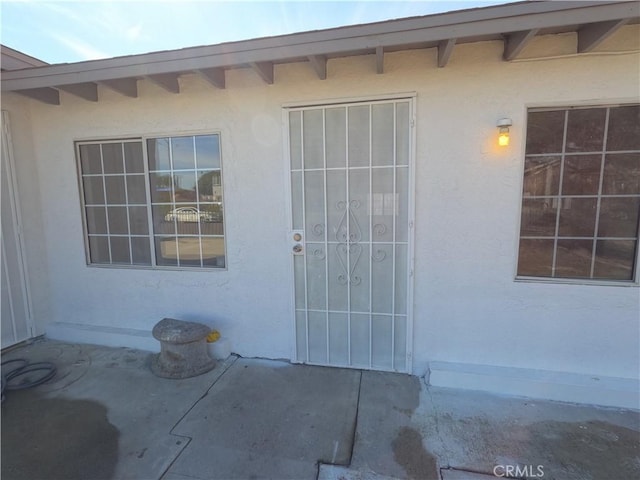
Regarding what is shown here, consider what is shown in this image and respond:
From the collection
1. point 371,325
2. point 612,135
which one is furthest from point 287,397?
point 612,135

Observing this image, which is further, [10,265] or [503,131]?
[10,265]

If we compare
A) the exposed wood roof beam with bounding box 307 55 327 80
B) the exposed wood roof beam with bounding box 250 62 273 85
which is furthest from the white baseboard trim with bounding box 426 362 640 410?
the exposed wood roof beam with bounding box 250 62 273 85

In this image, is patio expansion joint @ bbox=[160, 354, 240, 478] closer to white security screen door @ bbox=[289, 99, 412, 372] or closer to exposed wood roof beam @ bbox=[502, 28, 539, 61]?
white security screen door @ bbox=[289, 99, 412, 372]

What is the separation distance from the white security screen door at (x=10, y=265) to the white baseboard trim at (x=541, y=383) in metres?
4.78

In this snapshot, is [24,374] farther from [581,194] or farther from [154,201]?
[581,194]

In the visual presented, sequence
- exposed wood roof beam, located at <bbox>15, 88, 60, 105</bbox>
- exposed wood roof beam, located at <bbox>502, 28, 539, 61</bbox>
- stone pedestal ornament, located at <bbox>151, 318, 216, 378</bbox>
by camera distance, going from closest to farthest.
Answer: exposed wood roof beam, located at <bbox>502, 28, 539, 61</bbox> → stone pedestal ornament, located at <bbox>151, 318, 216, 378</bbox> → exposed wood roof beam, located at <bbox>15, 88, 60, 105</bbox>

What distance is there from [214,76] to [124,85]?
1.01 metres

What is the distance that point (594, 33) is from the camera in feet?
7.41

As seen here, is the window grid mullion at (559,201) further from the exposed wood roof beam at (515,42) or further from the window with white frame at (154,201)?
the window with white frame at (154,201)

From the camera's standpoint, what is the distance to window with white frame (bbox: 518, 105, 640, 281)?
257cm

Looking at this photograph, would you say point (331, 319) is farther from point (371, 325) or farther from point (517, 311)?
point (517, 311)

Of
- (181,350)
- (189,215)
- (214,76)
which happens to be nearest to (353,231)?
(189,215)

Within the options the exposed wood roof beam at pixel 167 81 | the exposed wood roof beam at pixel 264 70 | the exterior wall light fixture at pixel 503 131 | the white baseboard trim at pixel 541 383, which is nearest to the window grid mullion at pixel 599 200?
the exterior wall light fixture at pixel 503 131

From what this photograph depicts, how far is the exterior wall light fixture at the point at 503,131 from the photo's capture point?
2.54 m
